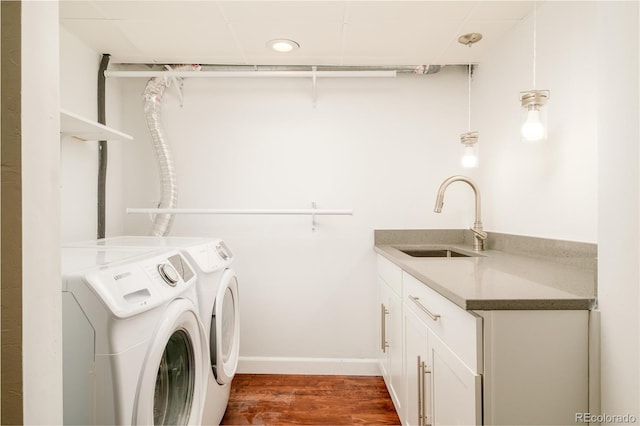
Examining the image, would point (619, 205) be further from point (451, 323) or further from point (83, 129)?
point (83, 129)

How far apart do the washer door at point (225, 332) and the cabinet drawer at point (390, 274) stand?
845 mm

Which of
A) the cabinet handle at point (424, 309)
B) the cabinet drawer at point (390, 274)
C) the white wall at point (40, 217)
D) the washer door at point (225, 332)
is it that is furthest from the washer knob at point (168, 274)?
the cabinet drawer at point (390, 274)

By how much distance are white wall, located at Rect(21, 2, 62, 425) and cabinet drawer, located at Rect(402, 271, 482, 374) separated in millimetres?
897

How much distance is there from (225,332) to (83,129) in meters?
1.27

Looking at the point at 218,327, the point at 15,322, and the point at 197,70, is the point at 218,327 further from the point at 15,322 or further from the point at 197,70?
the point at 197,70

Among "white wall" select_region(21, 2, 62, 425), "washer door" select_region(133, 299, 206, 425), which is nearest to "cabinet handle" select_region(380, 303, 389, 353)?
"washer door" select_region(133, 299, 206, 425)

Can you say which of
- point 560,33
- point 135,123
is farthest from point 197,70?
point 560,33

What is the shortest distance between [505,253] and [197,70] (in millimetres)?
2206

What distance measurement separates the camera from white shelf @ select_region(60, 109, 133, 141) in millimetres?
1540

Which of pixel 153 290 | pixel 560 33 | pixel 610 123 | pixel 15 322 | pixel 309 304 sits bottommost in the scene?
pixel 309 304

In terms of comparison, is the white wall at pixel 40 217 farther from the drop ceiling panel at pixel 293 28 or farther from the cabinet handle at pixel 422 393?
the drop ceiling panel at pixel 293 28

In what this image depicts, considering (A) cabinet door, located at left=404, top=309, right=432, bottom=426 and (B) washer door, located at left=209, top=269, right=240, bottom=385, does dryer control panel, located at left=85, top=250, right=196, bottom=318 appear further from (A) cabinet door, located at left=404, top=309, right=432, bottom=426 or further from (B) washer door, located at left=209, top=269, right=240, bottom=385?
(A) cabinet door, located at left=404, top=309, right=432, bottom=426

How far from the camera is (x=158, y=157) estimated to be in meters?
2.34

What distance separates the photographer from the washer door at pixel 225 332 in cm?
158
